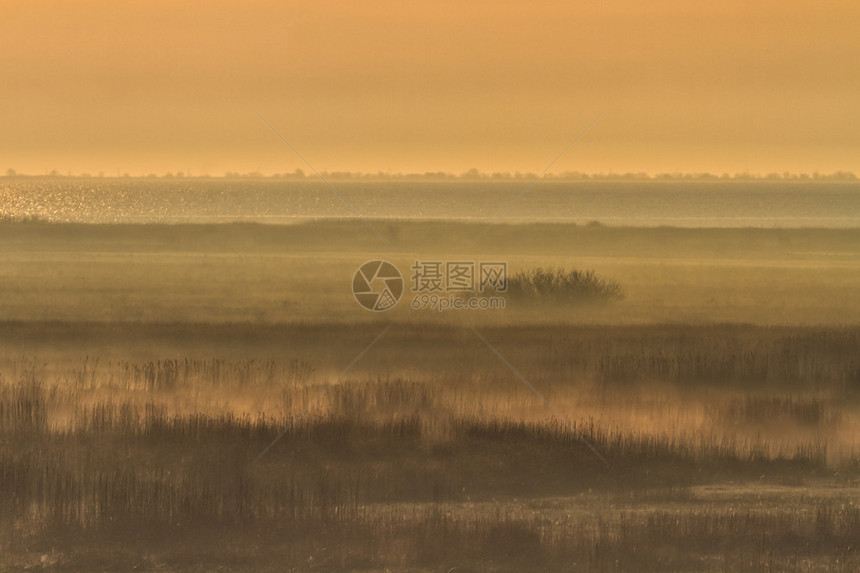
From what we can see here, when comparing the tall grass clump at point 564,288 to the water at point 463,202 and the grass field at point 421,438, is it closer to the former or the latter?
the grass field at point 421,438

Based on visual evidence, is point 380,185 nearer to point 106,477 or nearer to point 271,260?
point 271,260

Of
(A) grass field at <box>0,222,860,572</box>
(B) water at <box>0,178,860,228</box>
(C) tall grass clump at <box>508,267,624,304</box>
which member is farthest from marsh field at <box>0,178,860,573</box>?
(B) water at <box>0,178,860,228</box>

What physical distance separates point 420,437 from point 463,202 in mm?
81778

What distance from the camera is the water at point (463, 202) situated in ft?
253

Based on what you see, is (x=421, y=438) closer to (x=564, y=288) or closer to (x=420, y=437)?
(x=420, y=437)

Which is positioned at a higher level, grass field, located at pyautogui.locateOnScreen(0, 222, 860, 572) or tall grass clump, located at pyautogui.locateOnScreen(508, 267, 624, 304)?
tall grass clump, located at pyautogui.locateOnScreen(508, 267, 624, 304)

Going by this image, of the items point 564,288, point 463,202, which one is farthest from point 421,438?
point 463,202

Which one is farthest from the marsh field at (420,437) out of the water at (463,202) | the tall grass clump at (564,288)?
the water at (463,202)

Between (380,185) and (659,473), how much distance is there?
11494cm

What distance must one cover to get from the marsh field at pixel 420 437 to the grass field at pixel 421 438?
0.03m

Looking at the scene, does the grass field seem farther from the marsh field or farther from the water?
the water

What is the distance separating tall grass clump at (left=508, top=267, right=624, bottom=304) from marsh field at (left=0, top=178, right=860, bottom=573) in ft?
7.25

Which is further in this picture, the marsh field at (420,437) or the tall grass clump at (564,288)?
the tall grass clump at (564,288)

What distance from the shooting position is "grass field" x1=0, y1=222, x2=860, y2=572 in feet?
24.1
